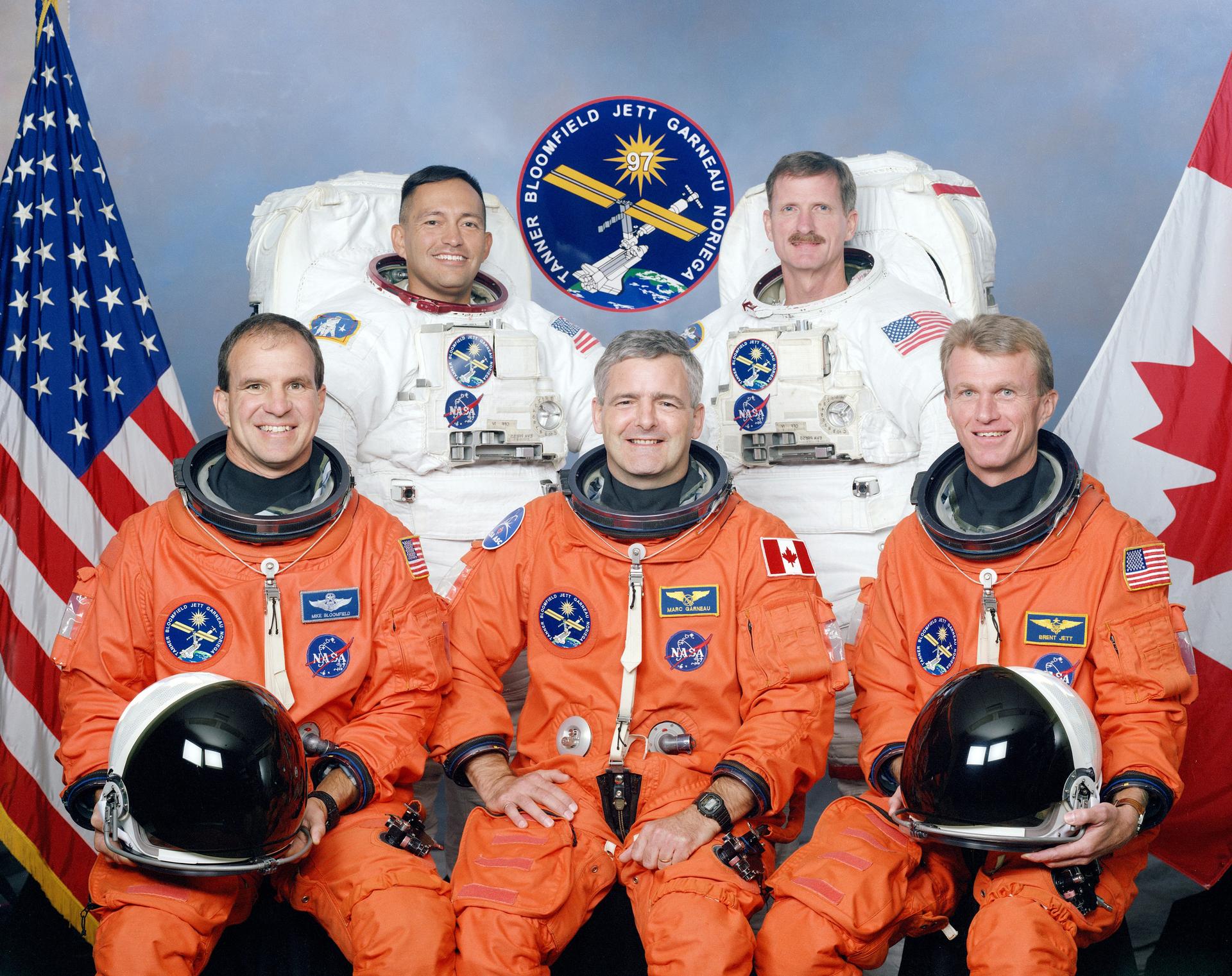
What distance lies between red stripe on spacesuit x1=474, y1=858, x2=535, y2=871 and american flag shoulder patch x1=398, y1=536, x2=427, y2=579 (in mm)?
641

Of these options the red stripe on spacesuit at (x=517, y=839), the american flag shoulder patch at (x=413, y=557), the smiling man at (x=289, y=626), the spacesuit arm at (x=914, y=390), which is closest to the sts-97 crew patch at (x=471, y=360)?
the smiling man at (x=289, y=626)

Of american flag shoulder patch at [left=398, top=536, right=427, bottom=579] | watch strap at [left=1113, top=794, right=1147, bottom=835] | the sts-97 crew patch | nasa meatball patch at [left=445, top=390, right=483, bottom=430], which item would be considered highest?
the sts-97 crew patch

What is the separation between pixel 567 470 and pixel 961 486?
873mm

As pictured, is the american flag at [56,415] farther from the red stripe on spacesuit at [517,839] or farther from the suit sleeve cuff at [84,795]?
the red stripe on spacesuit at [517,839]

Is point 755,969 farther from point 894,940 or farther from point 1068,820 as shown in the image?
point 1068,820

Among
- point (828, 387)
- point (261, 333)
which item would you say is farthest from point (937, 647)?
point (261, 333)

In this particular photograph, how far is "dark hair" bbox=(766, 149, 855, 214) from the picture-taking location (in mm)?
3773

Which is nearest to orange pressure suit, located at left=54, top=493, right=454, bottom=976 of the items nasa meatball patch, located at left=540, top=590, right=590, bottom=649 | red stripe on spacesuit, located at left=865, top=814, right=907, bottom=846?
nasa meatball patch, located at left=540, top=590, right=590, bottom=649

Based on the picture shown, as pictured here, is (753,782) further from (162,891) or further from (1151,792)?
(162,891)

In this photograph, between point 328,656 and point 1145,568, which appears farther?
point 328,656

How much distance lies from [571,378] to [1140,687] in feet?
6.50

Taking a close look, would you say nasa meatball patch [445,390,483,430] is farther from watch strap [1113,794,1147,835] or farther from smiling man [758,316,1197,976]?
watch strap [1113,794,1147,835]

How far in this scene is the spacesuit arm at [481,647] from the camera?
2.66 meters

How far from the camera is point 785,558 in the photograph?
2.72 metres
